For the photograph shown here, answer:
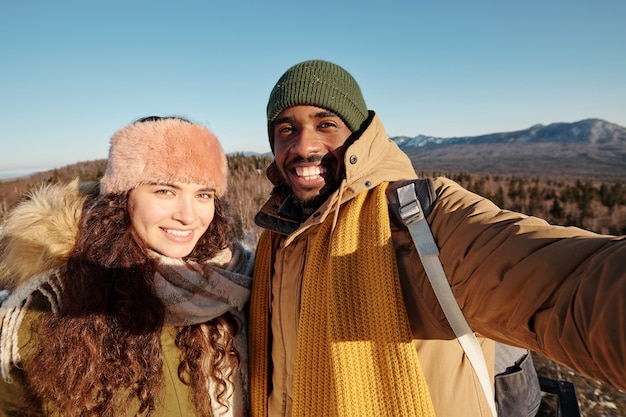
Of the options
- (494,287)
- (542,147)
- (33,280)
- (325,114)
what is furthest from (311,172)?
(542,147)

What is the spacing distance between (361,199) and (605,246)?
0.84 m

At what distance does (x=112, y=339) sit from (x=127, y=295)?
209 mm

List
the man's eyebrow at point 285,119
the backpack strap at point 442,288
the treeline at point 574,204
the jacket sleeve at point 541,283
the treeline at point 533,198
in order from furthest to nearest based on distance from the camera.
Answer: the treeline at point 574,204, the treeline at point 533,198, the man's eyebrow at point 285,119, the backpack strap at point 442,288, the jacket sleeve at point 541,283

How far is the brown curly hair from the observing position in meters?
1.44

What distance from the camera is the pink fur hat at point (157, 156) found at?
167cm

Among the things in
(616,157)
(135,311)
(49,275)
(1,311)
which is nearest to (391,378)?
(135,311)

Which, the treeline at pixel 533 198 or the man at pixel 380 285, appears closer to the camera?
the man at pixel 380 285

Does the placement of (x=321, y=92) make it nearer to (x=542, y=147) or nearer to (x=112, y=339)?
(x=112, y=339)

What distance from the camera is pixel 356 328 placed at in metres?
1.22

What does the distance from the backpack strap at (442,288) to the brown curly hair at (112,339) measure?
47.0 inches

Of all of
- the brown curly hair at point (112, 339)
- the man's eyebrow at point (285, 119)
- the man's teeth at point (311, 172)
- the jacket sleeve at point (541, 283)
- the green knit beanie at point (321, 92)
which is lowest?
the brown curly hair at point (112, 339)

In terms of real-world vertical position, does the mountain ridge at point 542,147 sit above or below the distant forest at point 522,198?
above

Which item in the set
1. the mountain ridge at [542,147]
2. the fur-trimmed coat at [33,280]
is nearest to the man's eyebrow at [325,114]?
the fur-trimmed coat at [33,280]

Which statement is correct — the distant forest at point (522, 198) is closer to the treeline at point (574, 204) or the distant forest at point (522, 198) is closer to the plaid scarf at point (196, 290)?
the treeline at point (574, 204)
